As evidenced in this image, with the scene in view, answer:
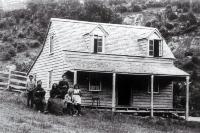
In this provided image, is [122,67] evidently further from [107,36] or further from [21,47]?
[21,47]

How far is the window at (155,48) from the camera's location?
30.6 metres

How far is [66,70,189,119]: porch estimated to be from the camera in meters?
27.3

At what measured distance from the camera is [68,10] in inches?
2436

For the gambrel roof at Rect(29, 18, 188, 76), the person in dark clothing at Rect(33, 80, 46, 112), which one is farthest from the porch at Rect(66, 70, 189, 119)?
the person in dark clothing at Rect(33, 80, 46, 112)

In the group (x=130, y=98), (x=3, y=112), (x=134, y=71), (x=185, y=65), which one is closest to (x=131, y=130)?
(x=3, y=112)

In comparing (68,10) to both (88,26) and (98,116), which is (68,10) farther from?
(98,116)

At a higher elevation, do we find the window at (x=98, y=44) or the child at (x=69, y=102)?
the window at (x=98, y=44)

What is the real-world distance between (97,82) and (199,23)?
24.9 m

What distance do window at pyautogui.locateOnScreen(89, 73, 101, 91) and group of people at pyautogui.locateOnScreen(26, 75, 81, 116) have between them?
221 inches

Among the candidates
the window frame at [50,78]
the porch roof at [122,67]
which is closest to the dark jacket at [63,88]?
the porch roof at [122,67]

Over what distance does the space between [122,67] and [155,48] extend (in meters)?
4.74

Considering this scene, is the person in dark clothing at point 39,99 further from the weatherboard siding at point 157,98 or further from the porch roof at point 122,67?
the weatherboard siding at point 157,98

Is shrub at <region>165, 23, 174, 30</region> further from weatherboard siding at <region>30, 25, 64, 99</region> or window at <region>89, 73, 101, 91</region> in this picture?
window at <region>89, 73, 101, 91</region>

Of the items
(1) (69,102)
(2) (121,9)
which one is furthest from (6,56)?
(1) (69,102)
